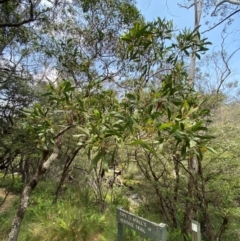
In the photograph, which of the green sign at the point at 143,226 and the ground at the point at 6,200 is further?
the ground at the point at 6,200

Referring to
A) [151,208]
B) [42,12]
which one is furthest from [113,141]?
[151,208]

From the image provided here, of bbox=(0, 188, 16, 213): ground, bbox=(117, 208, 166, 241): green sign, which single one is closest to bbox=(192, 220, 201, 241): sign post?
bbox=(117, 208, 166, 241): green sign

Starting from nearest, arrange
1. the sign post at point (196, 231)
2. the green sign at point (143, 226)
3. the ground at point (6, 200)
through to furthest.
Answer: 1. the green sign at point (143, 226)
2. the sign post at point (196, 231)
3. the ground at point (6, 200)

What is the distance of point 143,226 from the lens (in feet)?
7.35

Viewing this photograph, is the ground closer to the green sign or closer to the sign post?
the green sign

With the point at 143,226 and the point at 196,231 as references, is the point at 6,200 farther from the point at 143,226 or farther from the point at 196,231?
the point at 196,231

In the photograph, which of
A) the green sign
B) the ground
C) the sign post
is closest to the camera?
the green sign

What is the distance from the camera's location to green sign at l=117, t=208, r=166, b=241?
80.4 inches

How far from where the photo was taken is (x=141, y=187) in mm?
5340

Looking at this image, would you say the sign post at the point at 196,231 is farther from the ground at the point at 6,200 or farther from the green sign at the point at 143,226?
the ground at the point at 6,200

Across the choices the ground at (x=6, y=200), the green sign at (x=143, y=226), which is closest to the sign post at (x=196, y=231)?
the green sign at (x=143, y=226)

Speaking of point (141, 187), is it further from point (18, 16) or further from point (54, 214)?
point (18, 16)

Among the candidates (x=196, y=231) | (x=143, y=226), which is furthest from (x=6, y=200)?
(x=196, y=231)

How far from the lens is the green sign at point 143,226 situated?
80.4 inches
